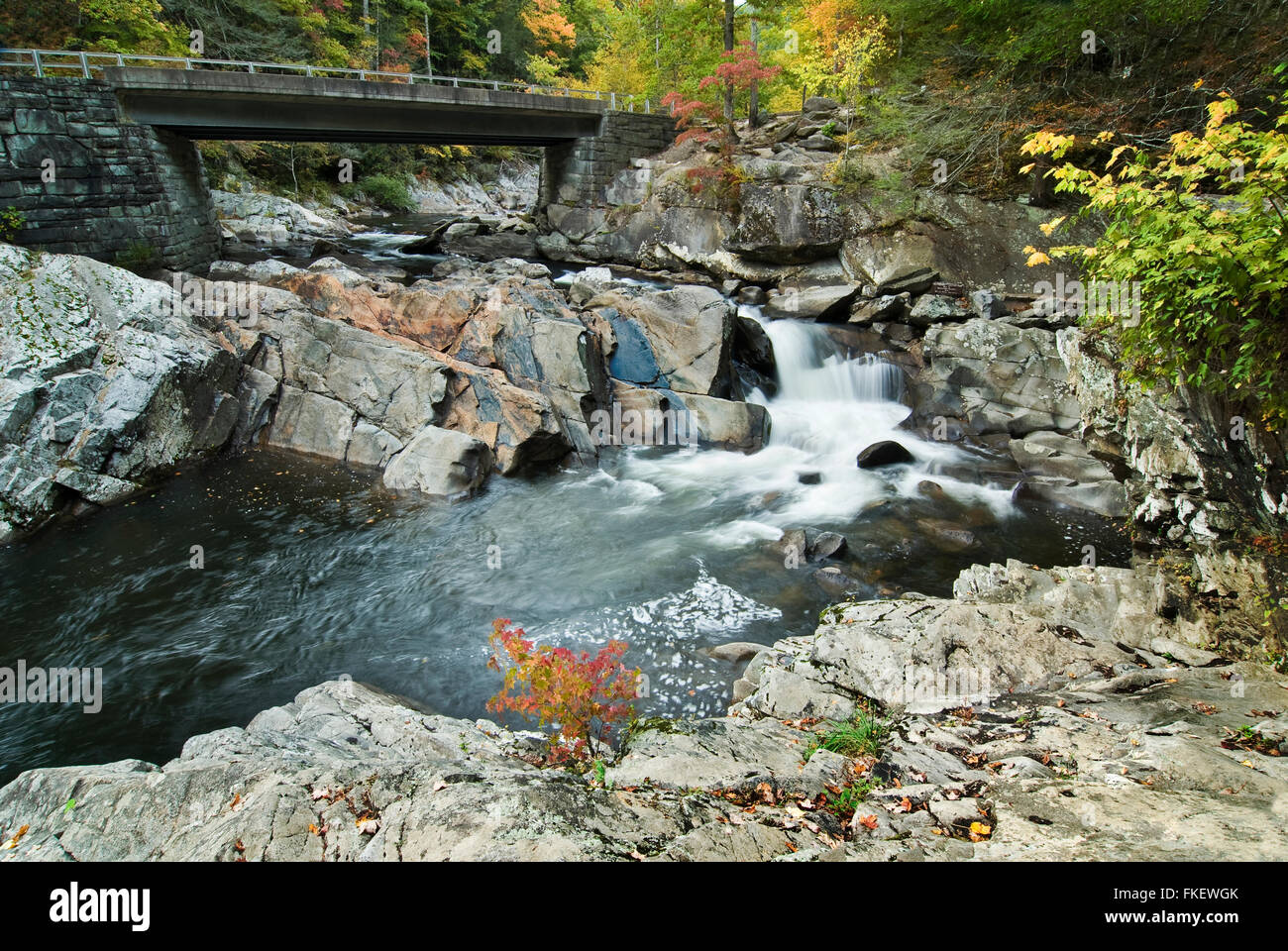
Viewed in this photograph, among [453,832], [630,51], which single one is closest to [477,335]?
[453,832]

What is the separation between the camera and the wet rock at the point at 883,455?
14797 mm

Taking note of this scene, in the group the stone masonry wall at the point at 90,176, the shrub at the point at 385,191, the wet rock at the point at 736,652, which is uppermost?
the shrub at the point at 385,191

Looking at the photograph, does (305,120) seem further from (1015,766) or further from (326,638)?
(1015,766)

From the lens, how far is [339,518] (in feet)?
40.8

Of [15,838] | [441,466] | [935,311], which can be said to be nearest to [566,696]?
[15,838]

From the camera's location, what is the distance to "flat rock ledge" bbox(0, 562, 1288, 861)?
367 centimetres

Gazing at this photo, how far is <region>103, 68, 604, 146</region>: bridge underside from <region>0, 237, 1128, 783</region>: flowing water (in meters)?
13.3

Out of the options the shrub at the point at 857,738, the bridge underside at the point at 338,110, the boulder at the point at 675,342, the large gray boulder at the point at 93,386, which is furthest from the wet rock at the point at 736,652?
the bridge underside at the point at 338,110

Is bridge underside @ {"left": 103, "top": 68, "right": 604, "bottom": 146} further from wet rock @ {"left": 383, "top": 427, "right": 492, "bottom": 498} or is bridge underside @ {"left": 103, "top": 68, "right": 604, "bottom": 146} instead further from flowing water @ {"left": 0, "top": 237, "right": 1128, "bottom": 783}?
wet rock @ {"left": 383, "top": 427, "right": 492, "bottom": 498}

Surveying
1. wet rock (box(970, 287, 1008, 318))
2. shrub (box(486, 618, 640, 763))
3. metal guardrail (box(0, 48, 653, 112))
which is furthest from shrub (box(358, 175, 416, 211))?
shrub (box(486, 618, 640, 763))

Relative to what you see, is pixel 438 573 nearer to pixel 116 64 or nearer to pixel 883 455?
pixel 883 455

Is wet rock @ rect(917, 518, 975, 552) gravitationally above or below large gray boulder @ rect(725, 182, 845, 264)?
below

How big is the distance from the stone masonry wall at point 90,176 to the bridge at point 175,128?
28 millimetres

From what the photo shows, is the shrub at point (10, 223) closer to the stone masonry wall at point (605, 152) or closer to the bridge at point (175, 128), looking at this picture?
the bridge at point (175, 128)
